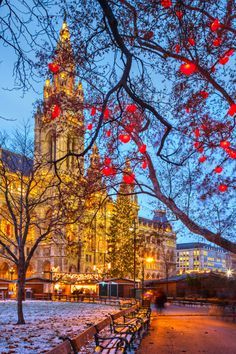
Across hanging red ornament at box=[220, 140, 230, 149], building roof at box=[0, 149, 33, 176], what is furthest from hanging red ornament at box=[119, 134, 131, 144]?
building roof at box=[0, 149, 33, 176]

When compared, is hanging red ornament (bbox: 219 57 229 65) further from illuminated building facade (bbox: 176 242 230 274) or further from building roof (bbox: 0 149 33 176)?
illuminated building facade (bbox: 176 242 230 274)

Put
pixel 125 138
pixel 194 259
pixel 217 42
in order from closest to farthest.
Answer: pixel 217 42
pixel 125 138
pixel 194 259

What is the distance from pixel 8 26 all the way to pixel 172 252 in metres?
125

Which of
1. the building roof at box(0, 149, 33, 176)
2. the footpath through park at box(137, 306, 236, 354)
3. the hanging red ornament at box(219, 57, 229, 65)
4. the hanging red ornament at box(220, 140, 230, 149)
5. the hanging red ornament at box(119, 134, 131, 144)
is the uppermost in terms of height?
the building roof at box(0, 149, 33, 176)

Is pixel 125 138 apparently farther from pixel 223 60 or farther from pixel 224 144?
pixel 223 60

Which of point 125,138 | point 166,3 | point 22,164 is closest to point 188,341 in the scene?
point 125,138

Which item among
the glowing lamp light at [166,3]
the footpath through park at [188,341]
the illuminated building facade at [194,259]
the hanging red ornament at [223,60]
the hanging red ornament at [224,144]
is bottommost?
the footpath through park at [188,341]

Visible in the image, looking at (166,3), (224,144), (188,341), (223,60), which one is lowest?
(188,341)

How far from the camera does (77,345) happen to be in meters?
7.39

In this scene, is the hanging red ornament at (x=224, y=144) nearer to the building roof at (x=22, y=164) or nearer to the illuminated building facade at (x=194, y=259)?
the building roof at (x=22, y=164)

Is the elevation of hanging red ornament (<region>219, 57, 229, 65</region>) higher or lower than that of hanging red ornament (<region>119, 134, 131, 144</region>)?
higher

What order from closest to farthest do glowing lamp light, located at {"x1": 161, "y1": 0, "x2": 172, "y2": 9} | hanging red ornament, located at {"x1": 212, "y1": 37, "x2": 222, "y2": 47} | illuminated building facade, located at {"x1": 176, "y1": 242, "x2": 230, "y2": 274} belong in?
glowing lamp light, located at {"x1": 161, "y1": 0, "x2": 172, "y2": 9} < hanging red ornament, located at {"x1": 212, "y1": 37, "x2": 222, "y2": 47} < illuminated building facade, located at {"x1": 176, "y1": 242, "x2": 230, "y2": 274}

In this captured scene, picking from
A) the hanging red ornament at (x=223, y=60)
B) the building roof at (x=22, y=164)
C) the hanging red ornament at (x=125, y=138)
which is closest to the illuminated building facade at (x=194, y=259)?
the building roof at (x=22, y=164)

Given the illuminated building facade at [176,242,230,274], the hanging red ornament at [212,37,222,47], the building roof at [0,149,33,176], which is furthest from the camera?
the illuminated building facade at [176,242,230,274]
